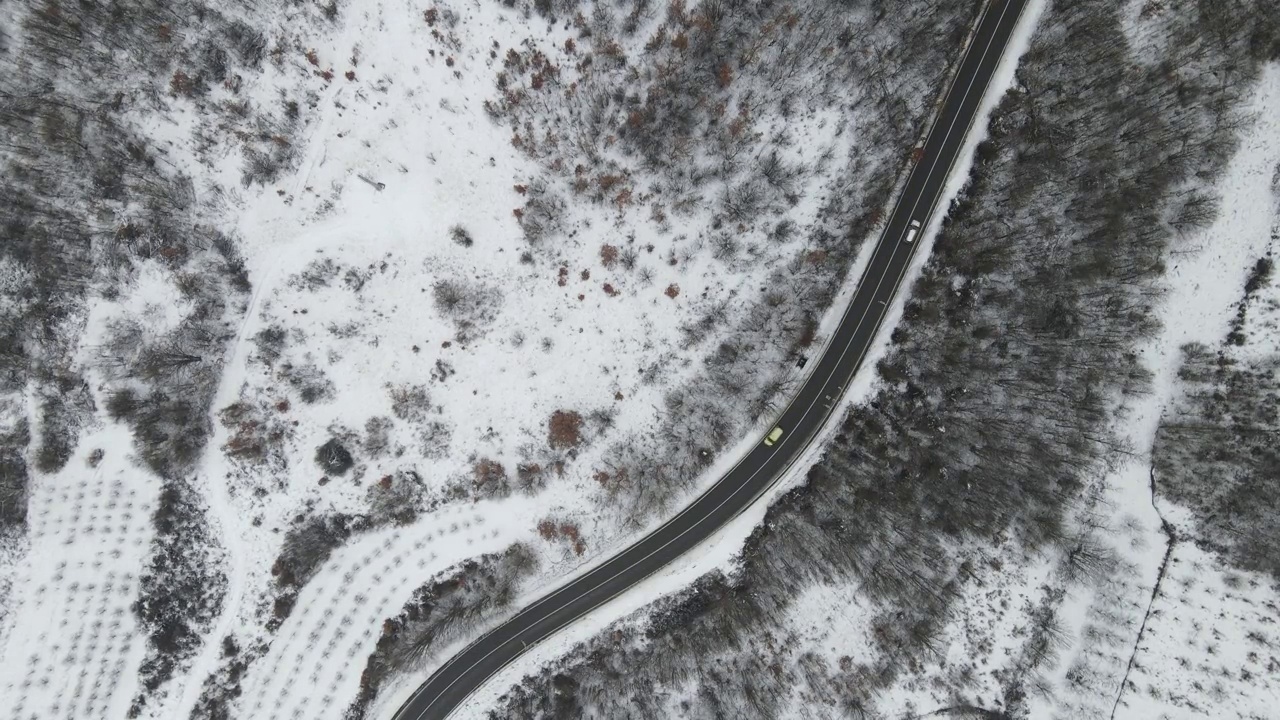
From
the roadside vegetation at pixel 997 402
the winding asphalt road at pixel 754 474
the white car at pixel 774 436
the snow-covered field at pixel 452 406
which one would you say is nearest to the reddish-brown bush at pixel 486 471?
the snow-covered field at pixel 452 406

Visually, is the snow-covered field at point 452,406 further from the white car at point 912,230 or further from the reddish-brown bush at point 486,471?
the white car at point 912,230

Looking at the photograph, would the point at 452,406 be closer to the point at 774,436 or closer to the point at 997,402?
the point at 774,436

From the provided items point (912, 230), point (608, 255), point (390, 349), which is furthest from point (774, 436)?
point (390, 349)

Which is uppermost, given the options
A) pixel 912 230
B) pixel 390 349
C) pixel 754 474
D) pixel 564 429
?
pixel 390 349

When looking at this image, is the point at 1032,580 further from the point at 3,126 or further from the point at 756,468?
the point at 3,126

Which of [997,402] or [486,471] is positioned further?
[486,471]

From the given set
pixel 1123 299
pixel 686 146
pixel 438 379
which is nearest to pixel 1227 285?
pixel 1123 299
